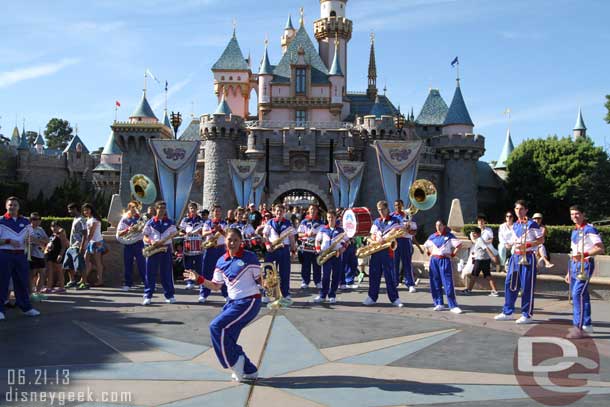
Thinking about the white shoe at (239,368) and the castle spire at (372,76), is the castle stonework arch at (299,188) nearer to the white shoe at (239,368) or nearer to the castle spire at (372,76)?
the castle spire at (372,76)

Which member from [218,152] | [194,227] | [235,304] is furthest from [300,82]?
[235,304]

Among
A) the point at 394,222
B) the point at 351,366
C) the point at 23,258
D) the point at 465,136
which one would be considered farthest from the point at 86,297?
the point at 465,136

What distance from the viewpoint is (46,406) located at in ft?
15.4

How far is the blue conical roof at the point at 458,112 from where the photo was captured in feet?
139

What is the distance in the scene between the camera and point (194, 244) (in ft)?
38.7

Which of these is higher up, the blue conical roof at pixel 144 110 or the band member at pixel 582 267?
the blue conical roof at pixel 144 110

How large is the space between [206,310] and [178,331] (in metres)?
1.80

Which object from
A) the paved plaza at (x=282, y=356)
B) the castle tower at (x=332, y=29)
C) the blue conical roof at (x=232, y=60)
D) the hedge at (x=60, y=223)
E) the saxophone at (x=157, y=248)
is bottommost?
the paved plaza at (x=282, y=356)

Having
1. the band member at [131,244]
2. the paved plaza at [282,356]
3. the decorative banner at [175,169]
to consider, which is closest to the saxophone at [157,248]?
the paved plaza at [282,356]

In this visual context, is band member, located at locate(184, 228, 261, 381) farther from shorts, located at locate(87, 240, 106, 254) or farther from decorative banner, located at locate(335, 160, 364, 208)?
decorative banner, located at locate(335, 160, 364, 208)

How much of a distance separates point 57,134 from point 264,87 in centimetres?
4847

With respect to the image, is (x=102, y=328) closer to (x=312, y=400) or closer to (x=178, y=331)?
(x=178, y=331)

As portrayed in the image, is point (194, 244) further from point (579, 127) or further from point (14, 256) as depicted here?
point (579, 127)

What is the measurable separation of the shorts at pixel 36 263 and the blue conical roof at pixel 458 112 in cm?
3617
